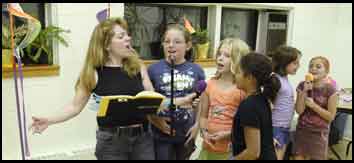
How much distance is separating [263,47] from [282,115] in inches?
75.1

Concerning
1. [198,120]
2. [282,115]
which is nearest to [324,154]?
[282,115]

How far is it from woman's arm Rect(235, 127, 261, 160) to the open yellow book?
0.40m

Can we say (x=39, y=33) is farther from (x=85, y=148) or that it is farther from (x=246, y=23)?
(x=246, y=23)

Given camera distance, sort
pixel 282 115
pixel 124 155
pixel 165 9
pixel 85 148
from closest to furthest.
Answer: pixel 124 155, pixel 282 115, pixel 85 148, pixel 165 9

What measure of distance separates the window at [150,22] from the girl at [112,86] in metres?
1.24

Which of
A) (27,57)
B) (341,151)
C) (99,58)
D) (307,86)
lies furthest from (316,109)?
(27,57)

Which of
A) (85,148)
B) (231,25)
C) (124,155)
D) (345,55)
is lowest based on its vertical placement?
(85,148)

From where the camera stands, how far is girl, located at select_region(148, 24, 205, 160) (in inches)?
72.8

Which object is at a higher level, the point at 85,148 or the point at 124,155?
the point at 124,155

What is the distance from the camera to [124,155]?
1.69m

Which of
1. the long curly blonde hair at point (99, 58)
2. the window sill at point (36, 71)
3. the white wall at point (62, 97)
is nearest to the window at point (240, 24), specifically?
the white wall at point (62, 97)

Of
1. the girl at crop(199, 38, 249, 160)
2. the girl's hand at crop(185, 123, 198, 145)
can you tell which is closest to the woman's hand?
the girl at crop(199, 38, 249, 160)

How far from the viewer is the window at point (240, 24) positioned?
3588 millimetres

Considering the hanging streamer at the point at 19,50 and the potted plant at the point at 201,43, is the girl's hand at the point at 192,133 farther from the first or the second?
the potted plant at the point at 201,43
